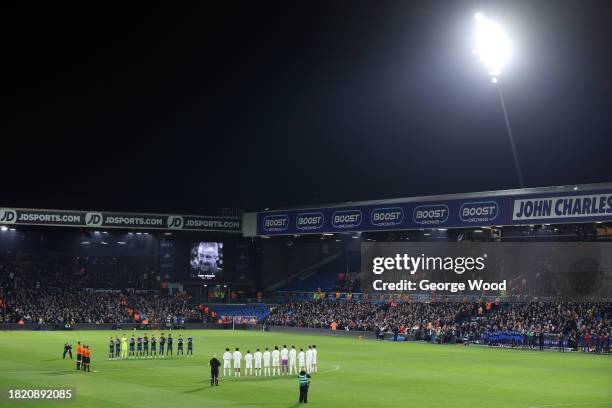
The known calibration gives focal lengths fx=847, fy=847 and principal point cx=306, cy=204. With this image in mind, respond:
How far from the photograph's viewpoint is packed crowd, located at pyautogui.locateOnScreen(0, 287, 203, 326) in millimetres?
80938

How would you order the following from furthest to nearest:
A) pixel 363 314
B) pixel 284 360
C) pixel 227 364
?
pixel 363 314 < pixel 284 360 < pixel 227 364

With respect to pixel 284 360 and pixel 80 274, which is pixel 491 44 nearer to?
pixel 284 360

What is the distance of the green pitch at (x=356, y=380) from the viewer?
102 feet

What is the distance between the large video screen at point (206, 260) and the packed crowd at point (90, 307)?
15.3 ft

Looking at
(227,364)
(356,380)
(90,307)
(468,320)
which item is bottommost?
(356,380)

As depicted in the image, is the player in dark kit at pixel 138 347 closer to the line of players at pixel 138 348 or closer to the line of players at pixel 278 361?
the line of players at pixel 138 348

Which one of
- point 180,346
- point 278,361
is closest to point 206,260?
point 180,346

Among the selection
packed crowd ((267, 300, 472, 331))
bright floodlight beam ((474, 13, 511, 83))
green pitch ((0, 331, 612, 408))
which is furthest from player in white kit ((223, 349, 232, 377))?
packed crowd ((267, 300, 472, 331))

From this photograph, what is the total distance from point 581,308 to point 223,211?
4733cm

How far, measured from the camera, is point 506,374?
41688 mm

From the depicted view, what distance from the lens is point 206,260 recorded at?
320 feet

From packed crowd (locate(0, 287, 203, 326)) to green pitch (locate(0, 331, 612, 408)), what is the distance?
22627mm

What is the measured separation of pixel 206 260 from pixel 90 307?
643 inches

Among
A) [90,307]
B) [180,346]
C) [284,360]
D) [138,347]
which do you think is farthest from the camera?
[90,307]
